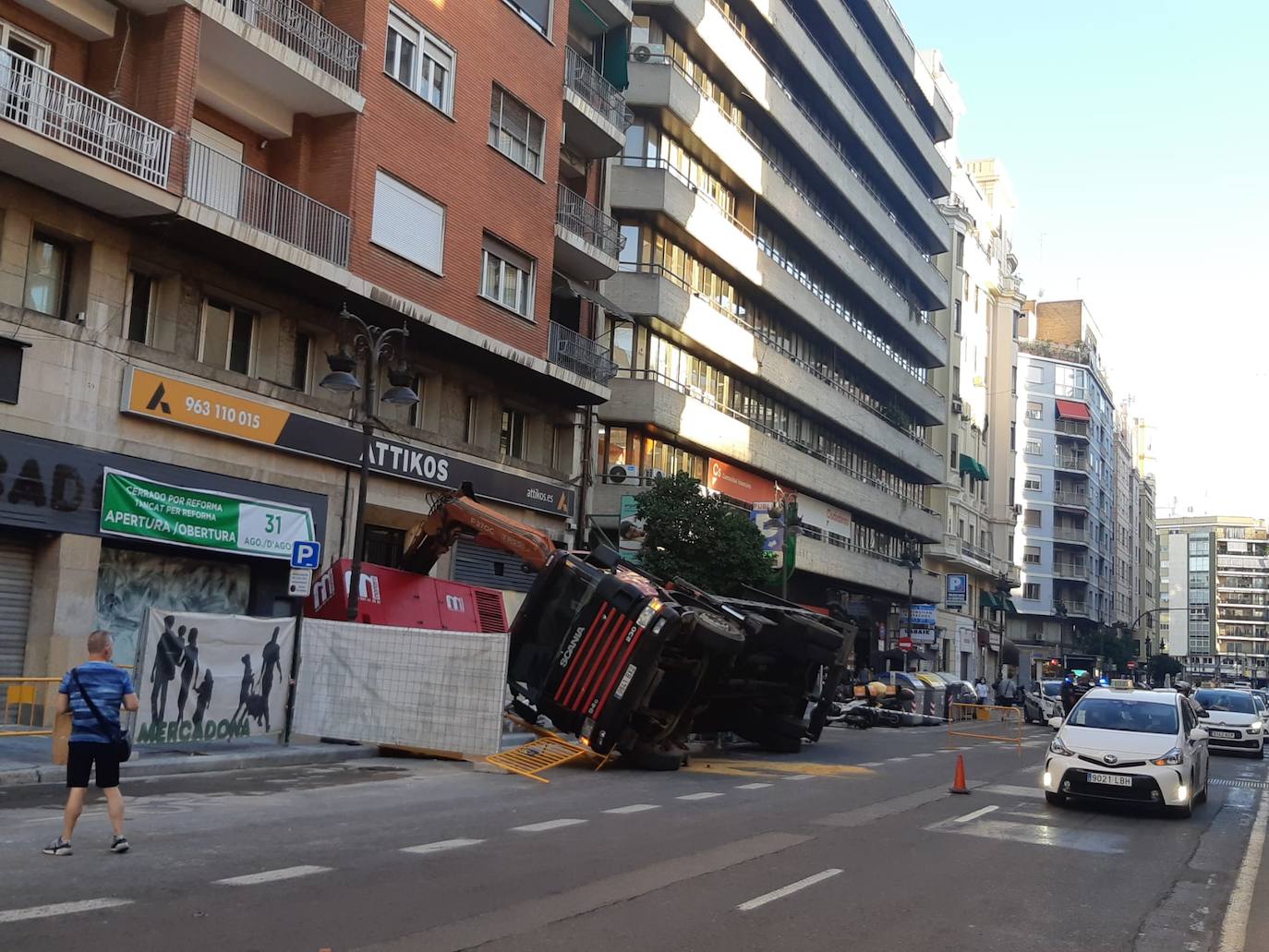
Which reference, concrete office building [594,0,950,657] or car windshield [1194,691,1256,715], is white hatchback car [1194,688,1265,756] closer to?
car windshield [1194,691,1256,715]

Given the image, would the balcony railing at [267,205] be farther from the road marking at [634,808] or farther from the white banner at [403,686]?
the road marking at [634,808]

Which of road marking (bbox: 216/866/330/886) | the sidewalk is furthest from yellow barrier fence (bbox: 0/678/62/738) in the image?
road marking (bbox: 216/866/330/886)

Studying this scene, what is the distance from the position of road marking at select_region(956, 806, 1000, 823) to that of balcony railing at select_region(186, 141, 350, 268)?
47.5ft

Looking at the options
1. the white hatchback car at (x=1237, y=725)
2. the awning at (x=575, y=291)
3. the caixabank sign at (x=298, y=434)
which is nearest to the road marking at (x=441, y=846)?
the caixabank sign at (x=298, y=434)

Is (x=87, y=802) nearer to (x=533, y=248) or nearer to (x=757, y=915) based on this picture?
(x=757, y=915)

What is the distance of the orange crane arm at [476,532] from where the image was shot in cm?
1844

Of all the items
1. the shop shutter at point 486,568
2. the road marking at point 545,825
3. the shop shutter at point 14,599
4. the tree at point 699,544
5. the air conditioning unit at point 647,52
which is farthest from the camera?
the air conditioning unit at point 647,52

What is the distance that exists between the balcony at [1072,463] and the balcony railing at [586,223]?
82444 mm

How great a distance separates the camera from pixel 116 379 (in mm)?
19156

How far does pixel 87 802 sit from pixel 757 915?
708cm

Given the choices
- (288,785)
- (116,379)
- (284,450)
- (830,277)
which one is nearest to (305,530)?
(284,450)

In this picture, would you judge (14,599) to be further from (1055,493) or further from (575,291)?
(1055,493)

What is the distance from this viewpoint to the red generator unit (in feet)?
66.8

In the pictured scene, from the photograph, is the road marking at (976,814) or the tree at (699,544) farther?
the tree at (699,544)
